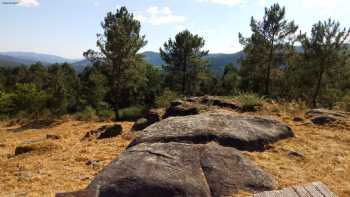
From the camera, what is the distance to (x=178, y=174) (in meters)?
5.02


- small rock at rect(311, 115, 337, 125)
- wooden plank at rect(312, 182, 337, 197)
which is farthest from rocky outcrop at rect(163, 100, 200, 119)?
wooden plank at rect(312, 182, 337, 197)

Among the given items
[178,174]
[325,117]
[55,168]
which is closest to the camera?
[178,174]

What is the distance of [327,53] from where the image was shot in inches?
961

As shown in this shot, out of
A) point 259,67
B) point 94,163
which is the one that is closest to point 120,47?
point 259,67

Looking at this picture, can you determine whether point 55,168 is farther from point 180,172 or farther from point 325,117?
point 325,117

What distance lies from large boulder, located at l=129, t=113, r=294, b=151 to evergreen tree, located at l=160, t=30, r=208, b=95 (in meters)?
26.8

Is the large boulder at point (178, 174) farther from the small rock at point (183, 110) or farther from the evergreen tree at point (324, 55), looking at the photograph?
the evergreen tree at point (324, 55)

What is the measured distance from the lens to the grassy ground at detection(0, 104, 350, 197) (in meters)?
5.94

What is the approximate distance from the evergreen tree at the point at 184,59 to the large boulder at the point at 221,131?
26.8 metres

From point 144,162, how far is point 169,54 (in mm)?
31157

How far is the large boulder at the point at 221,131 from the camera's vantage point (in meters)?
7.09

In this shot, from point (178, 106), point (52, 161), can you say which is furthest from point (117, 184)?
point (178, 106)

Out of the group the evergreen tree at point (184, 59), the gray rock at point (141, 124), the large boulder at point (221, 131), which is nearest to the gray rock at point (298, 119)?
the large boulder at point (221, 131)

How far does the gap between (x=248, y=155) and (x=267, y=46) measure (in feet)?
68.2
